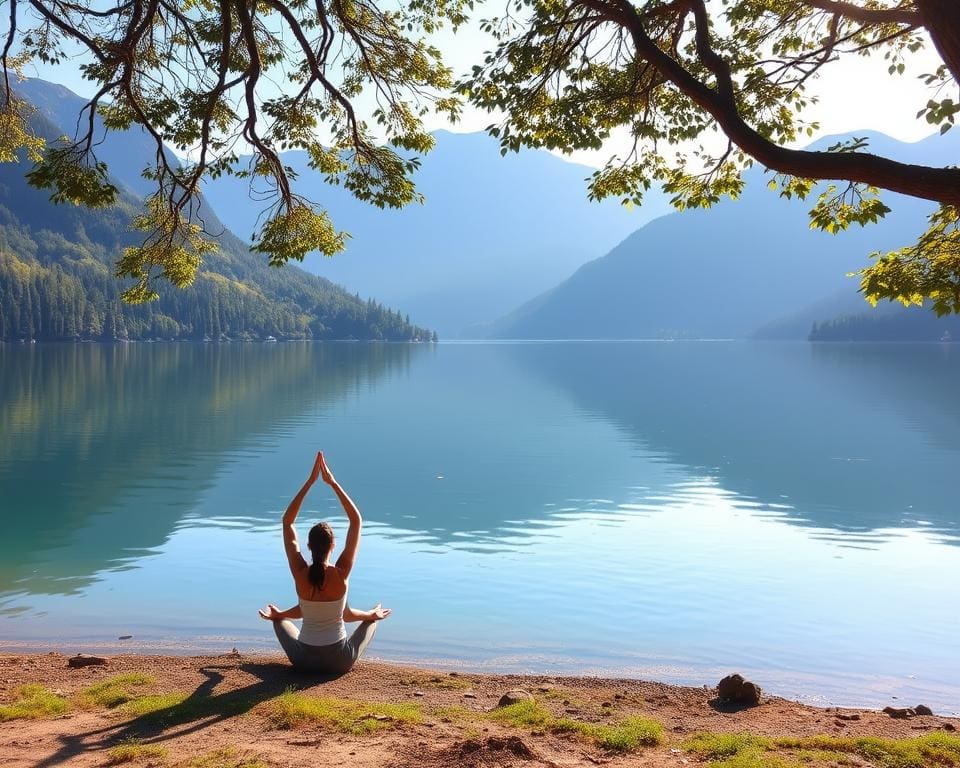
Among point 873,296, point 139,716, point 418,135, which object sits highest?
point 418,135

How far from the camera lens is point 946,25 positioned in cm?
562

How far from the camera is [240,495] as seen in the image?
25.1m

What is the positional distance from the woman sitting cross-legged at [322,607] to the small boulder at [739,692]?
421 centimetres

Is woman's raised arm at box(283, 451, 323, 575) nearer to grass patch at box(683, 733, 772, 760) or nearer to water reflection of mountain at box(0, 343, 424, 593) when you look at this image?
grass patch at box(683, 733, 772, 760)

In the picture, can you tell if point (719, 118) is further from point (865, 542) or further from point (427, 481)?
point (427, 481)

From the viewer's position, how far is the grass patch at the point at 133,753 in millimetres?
6176

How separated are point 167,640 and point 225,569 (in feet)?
14.2

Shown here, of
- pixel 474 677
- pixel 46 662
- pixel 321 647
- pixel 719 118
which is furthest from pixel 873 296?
pixel 46 662

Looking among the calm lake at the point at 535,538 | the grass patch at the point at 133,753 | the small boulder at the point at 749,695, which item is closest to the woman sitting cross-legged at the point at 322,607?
the grass patch at the point at 133,753

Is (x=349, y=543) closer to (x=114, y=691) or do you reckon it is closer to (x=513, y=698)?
(x=513, y=698)

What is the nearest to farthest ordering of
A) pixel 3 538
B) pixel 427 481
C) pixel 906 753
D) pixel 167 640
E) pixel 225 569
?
pixel 906 753 → pixel 167 640 → pixel 225 569 → pixel 3 538 → pixel 427 481

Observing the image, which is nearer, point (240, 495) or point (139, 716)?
point (139, 716)

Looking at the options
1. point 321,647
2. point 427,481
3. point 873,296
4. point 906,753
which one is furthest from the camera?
point 427,481

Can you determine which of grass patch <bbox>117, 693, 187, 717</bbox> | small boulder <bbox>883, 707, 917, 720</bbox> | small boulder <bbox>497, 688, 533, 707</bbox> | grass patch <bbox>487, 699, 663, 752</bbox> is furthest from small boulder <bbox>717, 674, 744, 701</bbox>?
grass patch <bbox>117, 693, 187, 717</bbox>
